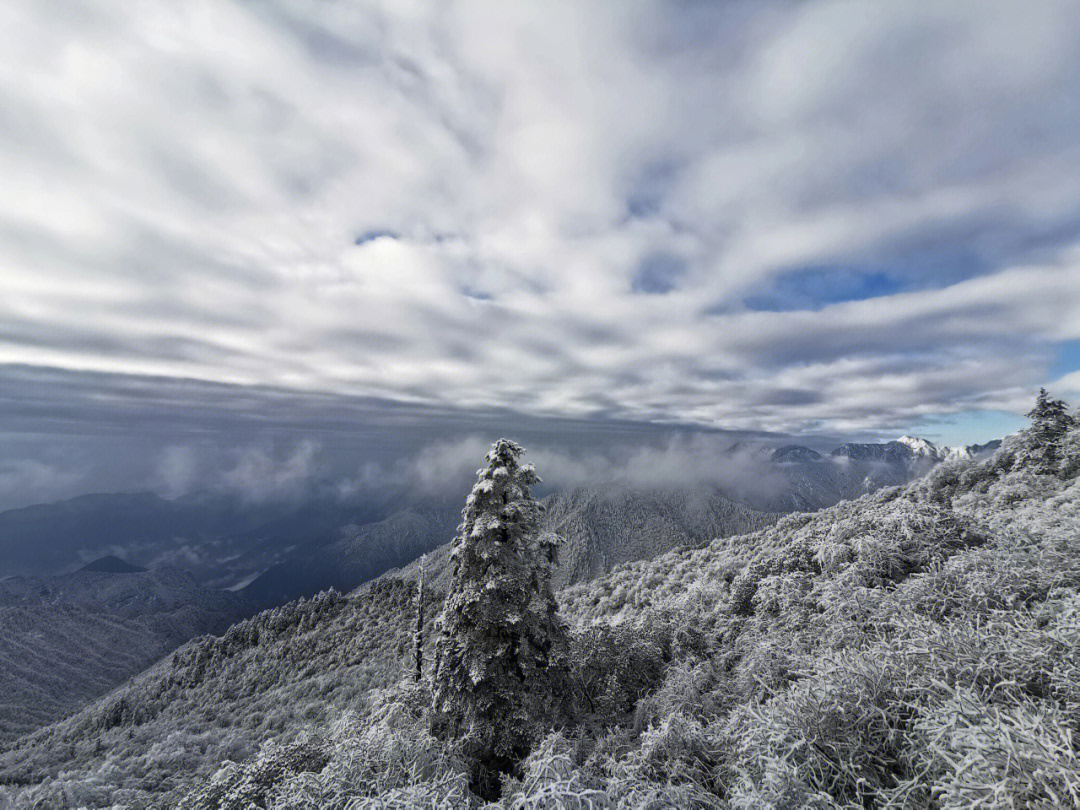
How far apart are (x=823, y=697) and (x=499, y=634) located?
10.5 m

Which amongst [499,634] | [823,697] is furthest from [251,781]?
[823,697]

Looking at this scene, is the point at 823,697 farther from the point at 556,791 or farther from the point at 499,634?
the point at 499,634

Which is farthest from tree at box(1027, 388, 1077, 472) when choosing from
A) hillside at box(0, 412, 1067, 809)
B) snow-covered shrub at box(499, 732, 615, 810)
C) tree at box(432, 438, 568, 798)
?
snow-covered shrub at box(499, 732, 615, 810)

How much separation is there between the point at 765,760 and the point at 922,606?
Result: 617 centimetres

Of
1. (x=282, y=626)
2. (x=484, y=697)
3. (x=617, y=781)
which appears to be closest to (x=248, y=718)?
(x=282, y=626)

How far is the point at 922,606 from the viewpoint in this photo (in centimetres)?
970

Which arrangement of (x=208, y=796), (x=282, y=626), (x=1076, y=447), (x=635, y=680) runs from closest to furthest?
1. (x=208, y=796)
2. (x=635, y=680)
3. (x=1076, y=447)
4. (x=282, y=626)

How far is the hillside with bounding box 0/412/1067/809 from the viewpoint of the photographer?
558 cm

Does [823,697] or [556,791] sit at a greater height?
[823,697]

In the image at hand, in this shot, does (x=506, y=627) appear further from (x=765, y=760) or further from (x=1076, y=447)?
(x=1076, y=447)

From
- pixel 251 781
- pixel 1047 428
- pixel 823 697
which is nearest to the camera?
pixel 823 697

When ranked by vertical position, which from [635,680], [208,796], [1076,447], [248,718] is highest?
[1076,447]

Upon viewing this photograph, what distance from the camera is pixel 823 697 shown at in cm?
677

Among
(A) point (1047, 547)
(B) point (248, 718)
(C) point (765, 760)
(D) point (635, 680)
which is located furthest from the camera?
(B) point (248, 718)
